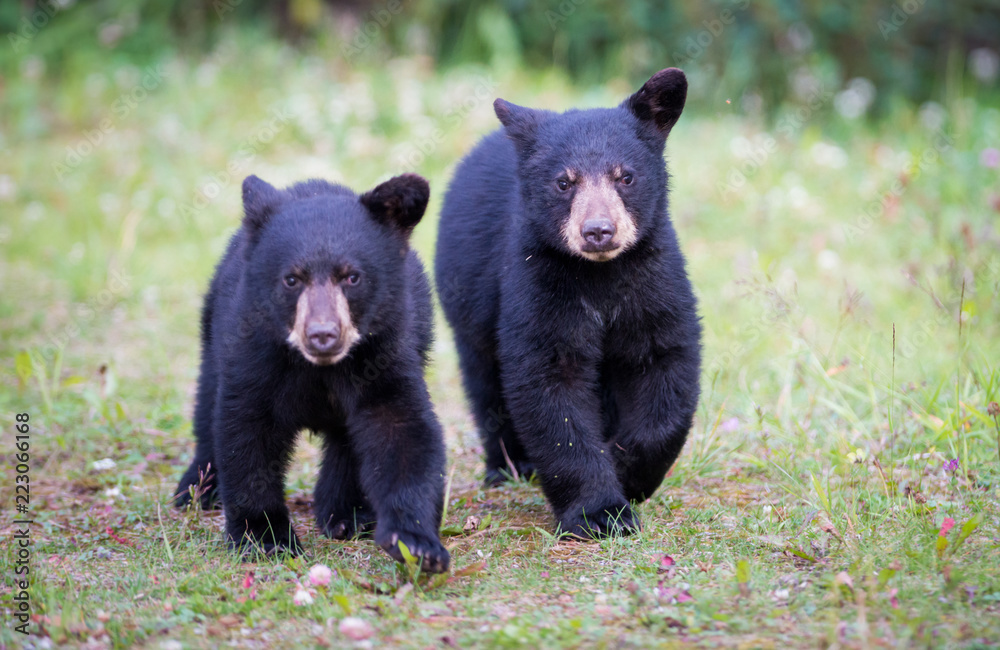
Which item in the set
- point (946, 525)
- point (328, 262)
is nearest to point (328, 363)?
point (328, 262)

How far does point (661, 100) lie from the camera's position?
4.06 meters

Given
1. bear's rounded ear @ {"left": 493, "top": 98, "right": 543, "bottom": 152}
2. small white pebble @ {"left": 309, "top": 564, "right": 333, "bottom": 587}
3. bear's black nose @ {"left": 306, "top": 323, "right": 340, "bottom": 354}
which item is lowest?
small white pebble @ {"left": 309, "top": 564, "right": 333, "bottom": 587}

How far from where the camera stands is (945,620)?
2.79m

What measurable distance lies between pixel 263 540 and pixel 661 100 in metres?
2.22

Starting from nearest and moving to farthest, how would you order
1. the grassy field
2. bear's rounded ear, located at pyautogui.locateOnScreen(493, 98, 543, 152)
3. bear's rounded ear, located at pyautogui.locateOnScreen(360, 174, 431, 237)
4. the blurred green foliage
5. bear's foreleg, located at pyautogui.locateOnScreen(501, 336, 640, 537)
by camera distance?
the grassy field
bear's rounded ear, located at pyautogui.locateOnScreen(360, 174, 431, 237)
bear's foreleg, located at pyautogui.locateOnScreen(501, 336, 640, 537)
bear's rounded ear, located at pyautogui.locateOnScreen(493, 98, 543, 152)
the blurred green foliage

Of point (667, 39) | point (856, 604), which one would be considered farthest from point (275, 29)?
point (856, 604)

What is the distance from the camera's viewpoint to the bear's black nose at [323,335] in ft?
10.4

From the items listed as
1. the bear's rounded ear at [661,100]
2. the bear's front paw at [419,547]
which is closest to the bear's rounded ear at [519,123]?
the bear's rounded ear at [661,100]

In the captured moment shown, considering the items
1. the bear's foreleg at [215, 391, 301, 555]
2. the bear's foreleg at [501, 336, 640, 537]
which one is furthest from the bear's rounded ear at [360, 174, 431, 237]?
the bear's foreleg at [215, 391, 301, 555]

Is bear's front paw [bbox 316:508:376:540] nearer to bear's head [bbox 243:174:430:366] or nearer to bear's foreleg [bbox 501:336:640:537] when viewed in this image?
bear's foreleg [bbox 501:336:640:537]

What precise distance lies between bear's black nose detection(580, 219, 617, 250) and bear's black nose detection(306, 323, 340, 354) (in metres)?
1.00

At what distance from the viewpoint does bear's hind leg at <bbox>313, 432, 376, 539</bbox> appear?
395 centimetres

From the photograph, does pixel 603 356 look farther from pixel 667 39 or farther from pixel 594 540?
pixel 667 39

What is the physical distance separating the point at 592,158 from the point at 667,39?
7908 millimetres
